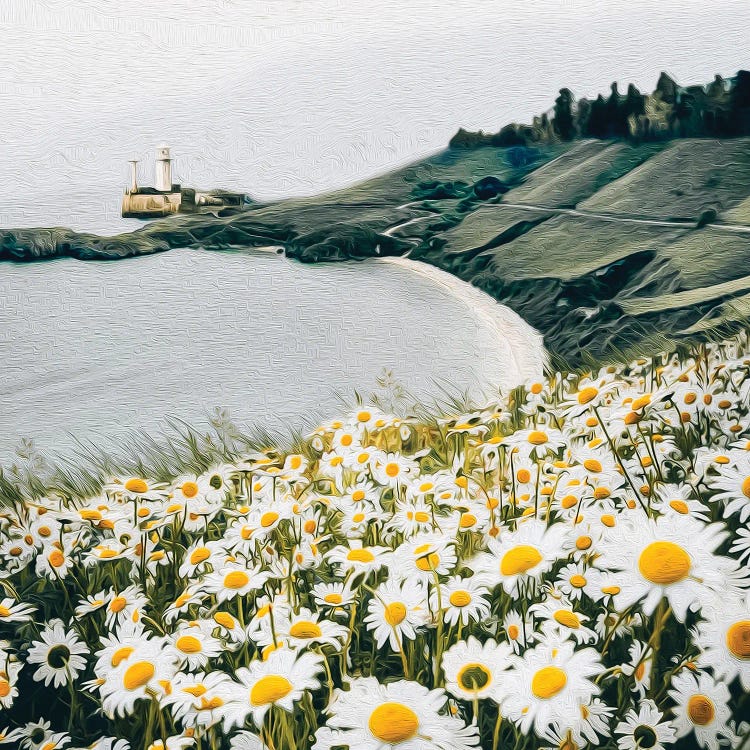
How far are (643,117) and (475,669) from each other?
1.42 m

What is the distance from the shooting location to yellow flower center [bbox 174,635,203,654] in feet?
3.63

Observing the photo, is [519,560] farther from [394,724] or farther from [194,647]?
[194,647]

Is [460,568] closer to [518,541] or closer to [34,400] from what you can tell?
[518,541]

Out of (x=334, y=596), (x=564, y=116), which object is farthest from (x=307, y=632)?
(x=564, y=116)

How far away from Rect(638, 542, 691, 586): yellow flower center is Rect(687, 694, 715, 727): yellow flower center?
134 mm

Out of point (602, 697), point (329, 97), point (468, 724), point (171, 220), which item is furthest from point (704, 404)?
point (171, 220)

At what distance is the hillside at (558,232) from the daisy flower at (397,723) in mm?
1058

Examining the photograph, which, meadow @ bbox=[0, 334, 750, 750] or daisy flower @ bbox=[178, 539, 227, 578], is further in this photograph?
daisy flower @ bbox=[178, 539, 227, 578]

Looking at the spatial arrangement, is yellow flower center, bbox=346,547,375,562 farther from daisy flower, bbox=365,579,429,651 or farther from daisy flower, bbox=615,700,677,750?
daisy flower, bbox=615,700,677,750

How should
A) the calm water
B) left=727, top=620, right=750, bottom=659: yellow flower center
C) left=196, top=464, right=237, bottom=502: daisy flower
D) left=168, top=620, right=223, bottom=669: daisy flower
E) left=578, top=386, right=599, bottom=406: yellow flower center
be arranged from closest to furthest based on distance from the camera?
left=727, top=620, right=750, bottom=659: yellow flower center → left=168, top=620, right=223, bottom=669: daisy flower → left=578, top=386, right=599, bottom=406: yellow flower center → left=196, top=464, right=237, bottom=502: daisy flower → the calm water

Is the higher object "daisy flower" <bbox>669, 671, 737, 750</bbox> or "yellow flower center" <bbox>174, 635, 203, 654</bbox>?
"daisy flower" <bbox>669, 671, 737, 750</bbox>

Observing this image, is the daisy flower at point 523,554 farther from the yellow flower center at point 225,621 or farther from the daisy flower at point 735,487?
the yellow flower center at point 225,621

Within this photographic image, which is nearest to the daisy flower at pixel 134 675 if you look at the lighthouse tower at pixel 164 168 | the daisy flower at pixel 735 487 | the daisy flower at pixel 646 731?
the daisy flower at pixel 646 731

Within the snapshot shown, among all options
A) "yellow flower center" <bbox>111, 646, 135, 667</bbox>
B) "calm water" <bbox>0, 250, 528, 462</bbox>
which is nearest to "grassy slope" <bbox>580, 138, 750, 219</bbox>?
"calm water" <bbox>0, 250, 528, 462</bbox>
